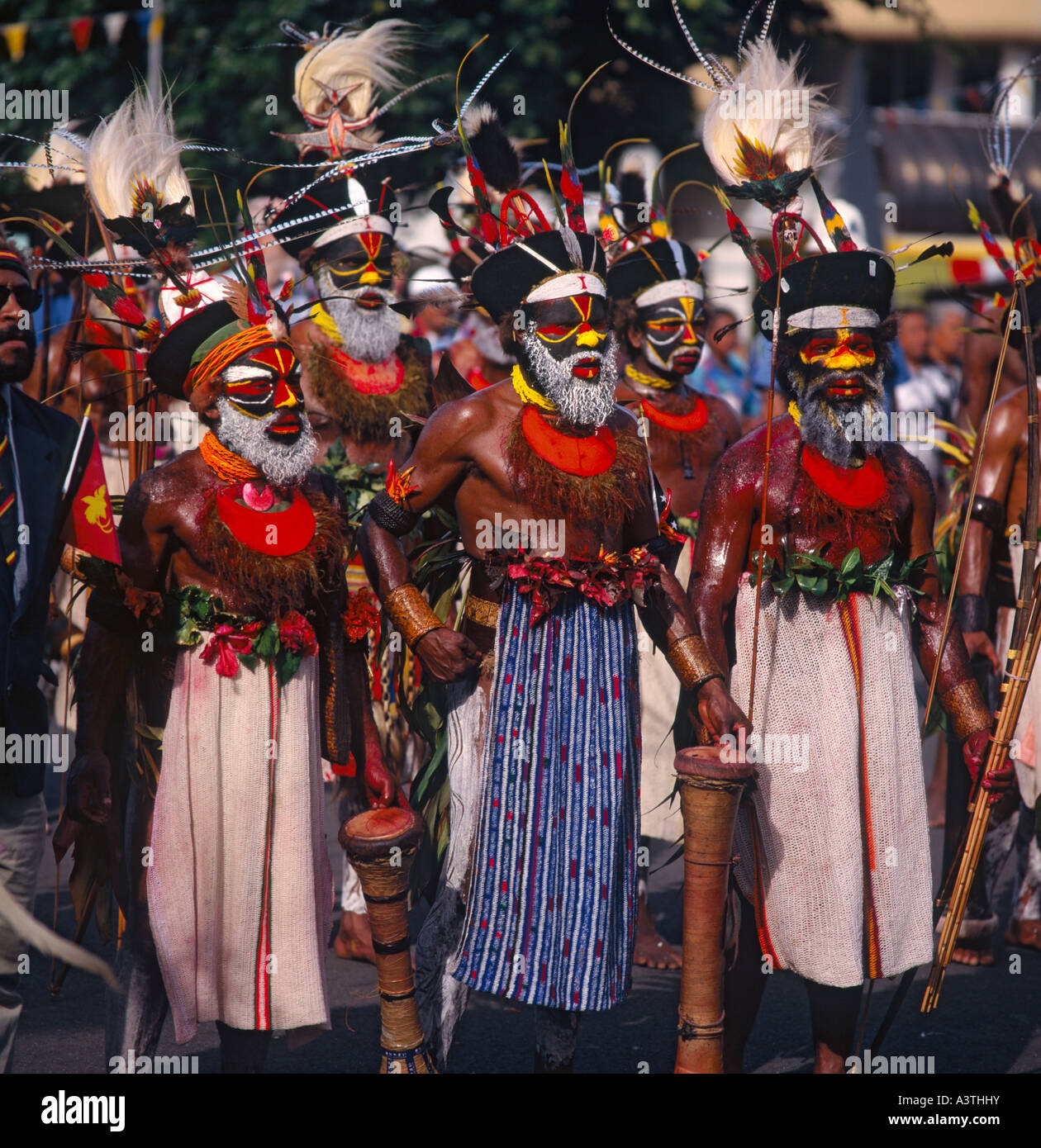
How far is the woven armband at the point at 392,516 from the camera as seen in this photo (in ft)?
14.0

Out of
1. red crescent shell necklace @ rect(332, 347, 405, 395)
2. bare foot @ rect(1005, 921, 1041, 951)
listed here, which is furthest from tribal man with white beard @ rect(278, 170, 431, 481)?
bare foot @ rect(1005, 921, 1041, 951)

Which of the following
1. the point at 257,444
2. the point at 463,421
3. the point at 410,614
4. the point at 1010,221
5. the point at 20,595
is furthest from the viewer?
the point at 1010,221

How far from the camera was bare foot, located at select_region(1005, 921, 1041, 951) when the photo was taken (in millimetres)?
5812

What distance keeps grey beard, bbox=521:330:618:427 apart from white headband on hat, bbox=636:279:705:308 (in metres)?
2.34

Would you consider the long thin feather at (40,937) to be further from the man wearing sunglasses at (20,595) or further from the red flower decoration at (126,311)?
the red flower decoration at (126,311)

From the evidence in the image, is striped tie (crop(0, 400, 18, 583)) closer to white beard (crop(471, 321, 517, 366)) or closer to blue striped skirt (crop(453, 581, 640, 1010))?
blue striped skirt (crop(453, 581, 640, 1010))

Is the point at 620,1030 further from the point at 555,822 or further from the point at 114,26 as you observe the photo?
the point at 114,26

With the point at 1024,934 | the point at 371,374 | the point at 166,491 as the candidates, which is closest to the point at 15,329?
the point at 166,491

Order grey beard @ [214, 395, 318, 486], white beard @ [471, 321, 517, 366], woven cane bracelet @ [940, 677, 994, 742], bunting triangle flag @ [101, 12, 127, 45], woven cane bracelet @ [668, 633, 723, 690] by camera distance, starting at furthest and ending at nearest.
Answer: bunting triangle flag @ [101, 12, 127, 45] < white beard @ [471, 321, 517, 366] < woven cane bracelet @ [940, 677, 994, 742] < woven cane bracelet @ [668, 633, 723, 690] < grey beard @ [214, 395, 318, 486]

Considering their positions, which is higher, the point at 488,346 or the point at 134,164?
the point at 488,346

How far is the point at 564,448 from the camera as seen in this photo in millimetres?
4215

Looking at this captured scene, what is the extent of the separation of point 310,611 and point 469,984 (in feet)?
3.49

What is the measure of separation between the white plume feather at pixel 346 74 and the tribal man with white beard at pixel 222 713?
9.25 ft

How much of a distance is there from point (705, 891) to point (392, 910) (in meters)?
0.79
